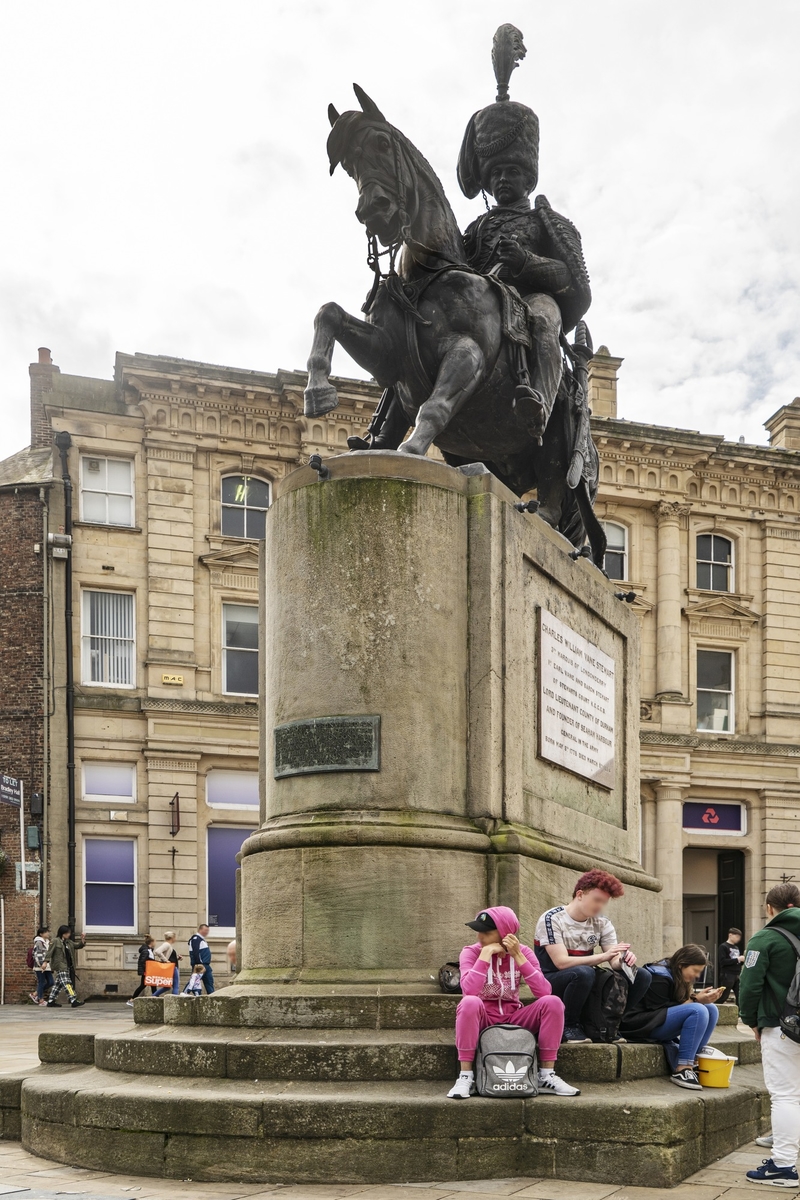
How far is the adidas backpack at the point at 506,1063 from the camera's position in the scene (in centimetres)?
640

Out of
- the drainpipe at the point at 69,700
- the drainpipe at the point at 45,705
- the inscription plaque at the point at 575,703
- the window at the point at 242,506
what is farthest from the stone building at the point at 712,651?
the inscription plaque at the point at 575,703

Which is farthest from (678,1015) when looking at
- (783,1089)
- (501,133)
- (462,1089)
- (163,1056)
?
(501,133)

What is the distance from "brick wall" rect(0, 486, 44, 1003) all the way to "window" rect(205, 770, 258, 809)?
13.3ft

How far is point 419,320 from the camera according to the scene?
9.38 meters

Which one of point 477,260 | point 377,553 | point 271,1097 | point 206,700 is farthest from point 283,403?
point 271,1097

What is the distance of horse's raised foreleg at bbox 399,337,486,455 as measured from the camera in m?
8.95

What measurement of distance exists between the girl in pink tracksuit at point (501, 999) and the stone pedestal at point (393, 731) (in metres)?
0.68

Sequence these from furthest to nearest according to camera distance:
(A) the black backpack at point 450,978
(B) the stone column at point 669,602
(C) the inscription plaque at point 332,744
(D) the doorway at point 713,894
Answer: (D) the doorway at point 713,894 → (B) the stone column at point 669,602 → (C) the inscription plaque at point 332,744 → (A) the black backpack at point 450,978

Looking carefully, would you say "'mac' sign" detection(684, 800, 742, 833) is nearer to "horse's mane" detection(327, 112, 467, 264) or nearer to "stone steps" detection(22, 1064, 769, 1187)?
"horse's mane" detection(327, 112, 467, 264)

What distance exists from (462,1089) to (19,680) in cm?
2694

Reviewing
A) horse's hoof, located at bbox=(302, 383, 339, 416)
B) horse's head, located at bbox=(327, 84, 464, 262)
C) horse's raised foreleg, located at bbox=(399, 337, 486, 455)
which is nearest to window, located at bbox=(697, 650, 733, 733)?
horse's raised foreleg, located at bbox=(399, 337, 486, 455)

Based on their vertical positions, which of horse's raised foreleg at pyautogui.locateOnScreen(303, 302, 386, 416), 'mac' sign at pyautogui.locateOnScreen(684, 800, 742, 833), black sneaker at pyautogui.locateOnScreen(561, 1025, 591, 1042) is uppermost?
horse's raised foreleg at pyautogui.locateOnScreen(303, 302, 386, 416)

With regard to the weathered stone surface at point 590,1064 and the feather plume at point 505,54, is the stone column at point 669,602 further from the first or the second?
the weathered stone surface at point 590,1064

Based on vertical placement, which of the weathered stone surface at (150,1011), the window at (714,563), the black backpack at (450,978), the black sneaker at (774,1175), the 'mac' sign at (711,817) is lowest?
the 'mac' sign at (711,817)
